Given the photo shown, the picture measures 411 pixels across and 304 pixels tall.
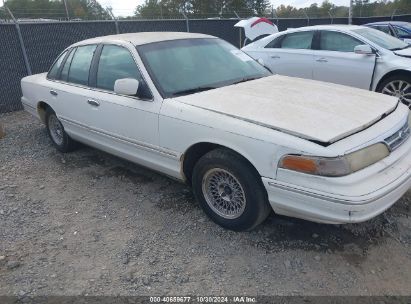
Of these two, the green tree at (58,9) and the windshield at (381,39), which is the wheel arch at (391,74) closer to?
the windshield at (381,39)

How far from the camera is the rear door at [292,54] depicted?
295 inches

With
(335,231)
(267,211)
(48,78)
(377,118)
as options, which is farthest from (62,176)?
(377,118)

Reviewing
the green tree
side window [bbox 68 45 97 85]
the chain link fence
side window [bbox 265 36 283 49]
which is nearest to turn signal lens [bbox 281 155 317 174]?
side window [bbox 68 45 97 85]

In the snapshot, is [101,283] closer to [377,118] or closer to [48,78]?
[377,118]

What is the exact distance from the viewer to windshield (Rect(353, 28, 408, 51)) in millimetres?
6875

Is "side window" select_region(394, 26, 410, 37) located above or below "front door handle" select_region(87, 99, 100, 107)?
below

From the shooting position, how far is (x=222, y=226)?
11.4 feet

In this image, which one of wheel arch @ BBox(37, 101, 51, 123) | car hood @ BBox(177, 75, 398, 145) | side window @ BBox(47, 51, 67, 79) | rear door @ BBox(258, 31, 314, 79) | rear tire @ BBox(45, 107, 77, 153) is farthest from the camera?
rear door @ BBox(258, 31, 314, 79)

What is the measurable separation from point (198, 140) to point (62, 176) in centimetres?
240

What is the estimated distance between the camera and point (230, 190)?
3.34 m

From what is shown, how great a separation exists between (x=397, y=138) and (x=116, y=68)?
113 inches

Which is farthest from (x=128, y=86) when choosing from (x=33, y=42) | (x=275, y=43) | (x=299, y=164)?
(x=33, y=42)

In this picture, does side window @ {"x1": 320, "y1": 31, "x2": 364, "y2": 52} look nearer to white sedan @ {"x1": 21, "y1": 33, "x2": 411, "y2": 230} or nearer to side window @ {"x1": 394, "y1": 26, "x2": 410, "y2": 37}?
white sedan @ {"x1": 21, "y1": 33, "x2": 411, "y2": 230}

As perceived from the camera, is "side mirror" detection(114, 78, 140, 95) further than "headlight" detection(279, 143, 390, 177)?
Yes
